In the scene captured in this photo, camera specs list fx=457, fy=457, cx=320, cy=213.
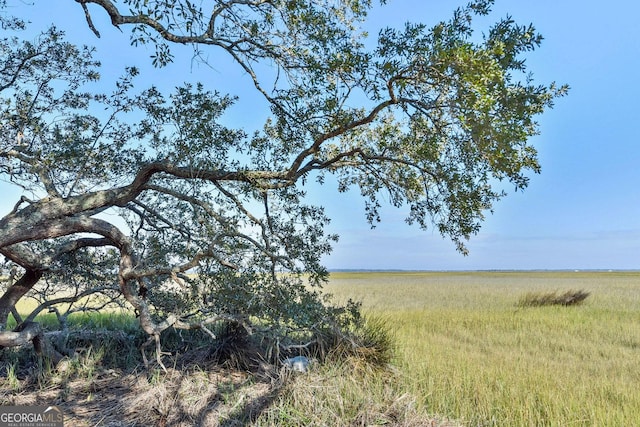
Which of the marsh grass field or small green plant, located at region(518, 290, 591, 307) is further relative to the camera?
Result: small green plant, located at region(518, 290, 591, 307)

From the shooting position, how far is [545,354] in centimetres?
1111

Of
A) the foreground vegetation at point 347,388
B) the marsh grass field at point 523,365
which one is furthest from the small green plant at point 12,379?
the marsh grass field at point 523,365

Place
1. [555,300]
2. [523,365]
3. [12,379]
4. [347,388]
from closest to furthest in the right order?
[347,388], [12,379], [523,365], [555,300]

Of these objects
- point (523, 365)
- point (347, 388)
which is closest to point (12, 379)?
point (347, 388)

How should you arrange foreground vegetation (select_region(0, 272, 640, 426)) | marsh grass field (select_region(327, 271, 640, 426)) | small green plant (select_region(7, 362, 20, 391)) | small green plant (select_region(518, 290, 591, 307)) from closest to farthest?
foreground vegetation (select_region(0, 272, 640, 426)) < marsh grass field (select_region(327, 271, 640, 426)) < small green plant (select_region(7, 362, 20, 391)) < small green plant (select_region(518, 290, 591, 307))

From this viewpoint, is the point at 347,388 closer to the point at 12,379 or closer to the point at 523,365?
the point at 523,365

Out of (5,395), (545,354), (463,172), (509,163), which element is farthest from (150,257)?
(545,354)

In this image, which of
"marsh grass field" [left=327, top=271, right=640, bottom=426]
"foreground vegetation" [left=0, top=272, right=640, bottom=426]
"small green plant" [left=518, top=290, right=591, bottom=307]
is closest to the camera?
"foreground vegetation" [left=0, top=272, right=640, bottom=426]

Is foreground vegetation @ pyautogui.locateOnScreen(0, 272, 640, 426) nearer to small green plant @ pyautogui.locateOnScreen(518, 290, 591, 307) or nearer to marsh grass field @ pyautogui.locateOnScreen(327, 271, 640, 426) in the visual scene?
marsh grass field @ pyautogui.locateOnScreen(327, 271, 640, 426)

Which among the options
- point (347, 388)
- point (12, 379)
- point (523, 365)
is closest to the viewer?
point (347, 388)

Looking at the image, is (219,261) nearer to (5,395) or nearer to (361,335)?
(361,335)

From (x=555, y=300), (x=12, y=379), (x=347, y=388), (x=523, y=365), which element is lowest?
(x=523, y=365)

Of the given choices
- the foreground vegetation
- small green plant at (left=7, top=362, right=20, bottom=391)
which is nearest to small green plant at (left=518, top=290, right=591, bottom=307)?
the foreground vegetation

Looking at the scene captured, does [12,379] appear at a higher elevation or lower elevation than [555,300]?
lower
